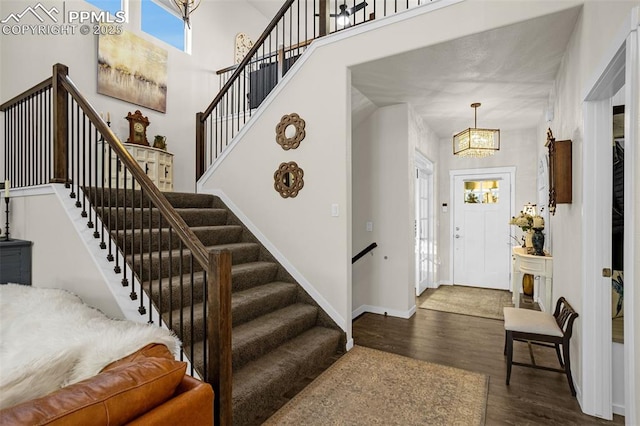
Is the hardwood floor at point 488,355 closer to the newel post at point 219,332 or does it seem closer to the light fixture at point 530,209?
the newel post at point 219,332

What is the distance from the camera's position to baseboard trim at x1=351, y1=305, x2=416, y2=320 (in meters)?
4.22

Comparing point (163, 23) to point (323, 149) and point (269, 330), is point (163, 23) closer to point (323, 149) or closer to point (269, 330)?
point (323, 149)

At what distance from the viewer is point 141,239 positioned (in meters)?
2.10

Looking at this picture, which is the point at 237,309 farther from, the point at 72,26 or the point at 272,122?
the point at 72,26

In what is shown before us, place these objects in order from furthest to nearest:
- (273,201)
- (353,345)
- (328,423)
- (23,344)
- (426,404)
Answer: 1. (273,201)
2. (353,345)
3. (426,404)
4. (328,423)
5. (23,344)

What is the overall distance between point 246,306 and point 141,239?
3.56 feet

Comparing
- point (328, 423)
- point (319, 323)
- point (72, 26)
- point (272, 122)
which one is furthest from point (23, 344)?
point (72, 26)

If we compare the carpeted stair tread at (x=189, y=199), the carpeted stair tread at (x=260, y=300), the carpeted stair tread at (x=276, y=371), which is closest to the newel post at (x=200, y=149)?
the carpeted stair tread at (x=189, y=199)

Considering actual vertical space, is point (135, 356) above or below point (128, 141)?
below

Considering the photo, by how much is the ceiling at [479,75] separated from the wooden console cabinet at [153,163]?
285cm

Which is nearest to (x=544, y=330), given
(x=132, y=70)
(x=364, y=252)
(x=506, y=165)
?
(x=364, y=252)

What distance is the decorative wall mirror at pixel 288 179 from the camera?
138 inches

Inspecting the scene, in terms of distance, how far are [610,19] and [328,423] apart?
9.16 ft

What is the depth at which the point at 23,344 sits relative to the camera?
1758 millimetres
